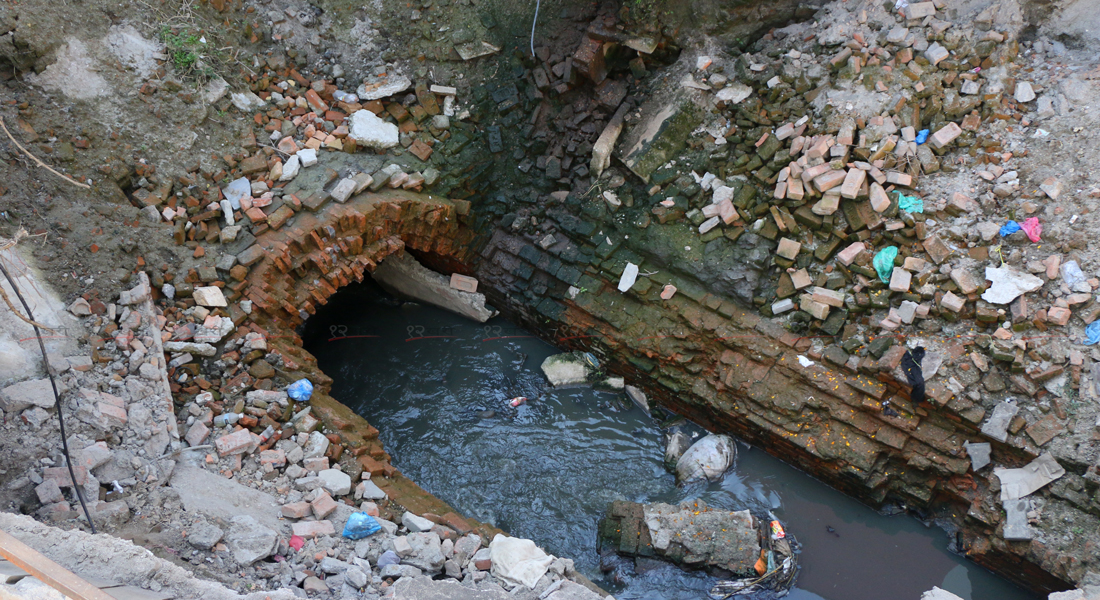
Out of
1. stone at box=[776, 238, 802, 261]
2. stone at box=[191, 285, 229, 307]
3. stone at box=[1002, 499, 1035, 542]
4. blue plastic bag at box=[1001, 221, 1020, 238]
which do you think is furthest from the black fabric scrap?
stone at box=[191, 285, 229, 307]

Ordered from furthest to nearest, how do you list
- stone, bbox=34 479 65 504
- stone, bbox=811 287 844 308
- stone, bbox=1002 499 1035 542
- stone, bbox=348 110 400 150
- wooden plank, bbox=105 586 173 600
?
stone, bbox=348 110 400 150 < stone, bbox=811 287 844 308 < stone, bbox=1002 499 1035 542 < stone, bbox=34 479 65 504 < wooden plank, bbox=105 586 173 600

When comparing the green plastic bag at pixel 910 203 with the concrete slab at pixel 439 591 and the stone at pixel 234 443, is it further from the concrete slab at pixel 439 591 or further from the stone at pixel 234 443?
the stone at pixel 234 443

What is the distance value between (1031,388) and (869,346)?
1004 millimetres

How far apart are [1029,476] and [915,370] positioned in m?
0.96

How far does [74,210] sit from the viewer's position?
4.46 m

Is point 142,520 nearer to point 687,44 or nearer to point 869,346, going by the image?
point 869,346

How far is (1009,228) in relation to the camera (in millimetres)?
4543

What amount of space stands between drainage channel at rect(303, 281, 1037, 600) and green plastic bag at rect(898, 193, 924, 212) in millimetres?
2211

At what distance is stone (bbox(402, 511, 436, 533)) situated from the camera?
4.07 meters

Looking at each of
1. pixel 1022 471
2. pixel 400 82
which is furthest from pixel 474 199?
pixel 1022 471

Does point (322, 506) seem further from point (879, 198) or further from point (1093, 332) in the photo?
point (1093, 332)

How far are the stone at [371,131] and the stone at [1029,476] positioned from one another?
527 cm

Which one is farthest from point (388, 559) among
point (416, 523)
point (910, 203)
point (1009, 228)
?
point (1009, 228)

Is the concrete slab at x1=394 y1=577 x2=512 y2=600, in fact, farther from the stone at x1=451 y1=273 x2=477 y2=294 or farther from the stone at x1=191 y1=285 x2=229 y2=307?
the stone at x1=451 y1=273 x2=477 y2=294
